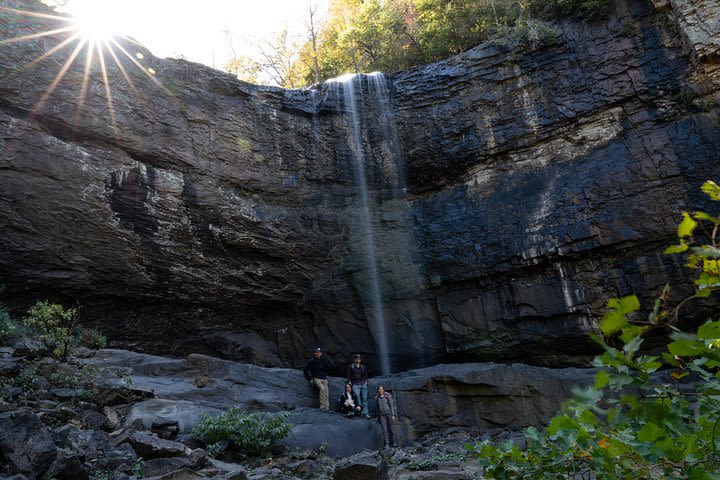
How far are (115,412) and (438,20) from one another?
619 inches

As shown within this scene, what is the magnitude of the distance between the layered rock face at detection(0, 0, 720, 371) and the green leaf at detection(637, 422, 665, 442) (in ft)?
42.0

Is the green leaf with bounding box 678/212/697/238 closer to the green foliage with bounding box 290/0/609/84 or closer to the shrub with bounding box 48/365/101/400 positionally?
the shrub with bounding box 48/365/101/400

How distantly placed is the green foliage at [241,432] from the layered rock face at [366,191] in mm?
6631

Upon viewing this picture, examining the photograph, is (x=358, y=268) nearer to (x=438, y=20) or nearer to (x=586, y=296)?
(x=586, y=296)

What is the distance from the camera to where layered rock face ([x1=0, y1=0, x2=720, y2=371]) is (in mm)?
12344

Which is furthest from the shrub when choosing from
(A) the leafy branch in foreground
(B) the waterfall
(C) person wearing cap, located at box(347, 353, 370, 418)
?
(A) the leafy branch in foreground

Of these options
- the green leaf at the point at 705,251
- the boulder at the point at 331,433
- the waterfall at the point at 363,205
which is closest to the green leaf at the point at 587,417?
the green leaf at the point at 705,251

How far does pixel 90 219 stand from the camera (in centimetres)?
1256

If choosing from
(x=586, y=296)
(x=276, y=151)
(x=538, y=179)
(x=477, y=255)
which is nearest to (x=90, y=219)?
(x=276, y=151)

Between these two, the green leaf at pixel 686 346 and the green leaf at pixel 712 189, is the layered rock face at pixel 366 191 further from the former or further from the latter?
the green leaf at pixel 686 346

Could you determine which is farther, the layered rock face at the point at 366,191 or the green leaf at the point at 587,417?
the layered rock face at the point at 366,191

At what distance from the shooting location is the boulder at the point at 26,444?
5027 mm

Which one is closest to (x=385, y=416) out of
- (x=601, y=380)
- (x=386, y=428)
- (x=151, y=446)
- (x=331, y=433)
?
(x=386, y=428)

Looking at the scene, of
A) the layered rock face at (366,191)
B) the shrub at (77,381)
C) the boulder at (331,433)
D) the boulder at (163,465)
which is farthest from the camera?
the layered rock face at (366,191)
